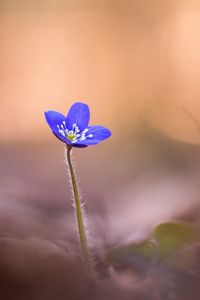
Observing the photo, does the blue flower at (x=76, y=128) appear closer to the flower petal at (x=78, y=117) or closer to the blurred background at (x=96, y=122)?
the flower petal at (x=78, y=117)

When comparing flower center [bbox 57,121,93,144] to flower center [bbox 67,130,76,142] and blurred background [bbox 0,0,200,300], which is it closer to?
flower center [bbox 67,130,76,142]

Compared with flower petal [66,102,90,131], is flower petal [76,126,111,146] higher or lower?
lower

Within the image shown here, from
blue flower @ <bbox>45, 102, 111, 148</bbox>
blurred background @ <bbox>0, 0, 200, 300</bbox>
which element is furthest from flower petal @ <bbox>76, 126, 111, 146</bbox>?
blurred background @ <bbox>0, 0, 200, 300</bbox>

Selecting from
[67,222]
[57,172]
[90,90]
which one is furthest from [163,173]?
[90,90]

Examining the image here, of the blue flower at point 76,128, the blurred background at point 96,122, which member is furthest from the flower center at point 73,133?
the blurred background at point 96,122

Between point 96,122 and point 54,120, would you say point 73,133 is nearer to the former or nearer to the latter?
point 54,120

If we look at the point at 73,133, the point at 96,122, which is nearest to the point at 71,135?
the point at 73,133
